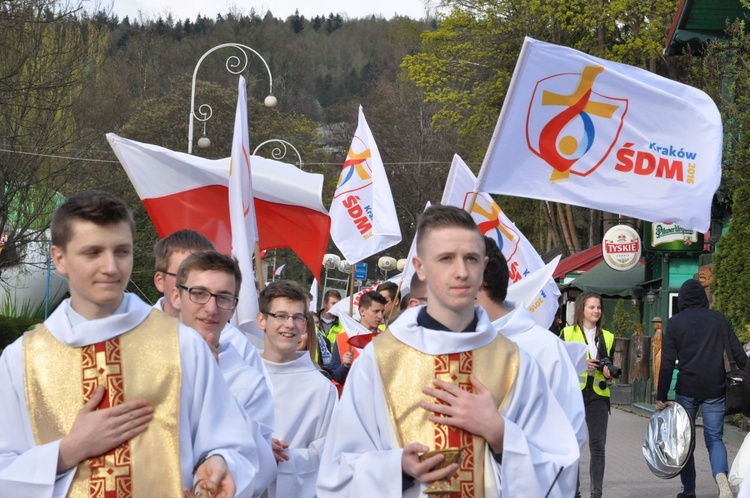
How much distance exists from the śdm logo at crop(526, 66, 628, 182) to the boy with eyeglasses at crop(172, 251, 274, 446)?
2.93 m

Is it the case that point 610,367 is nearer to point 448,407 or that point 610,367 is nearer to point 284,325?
point 284,325

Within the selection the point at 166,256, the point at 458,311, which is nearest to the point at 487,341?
the point at 458,311

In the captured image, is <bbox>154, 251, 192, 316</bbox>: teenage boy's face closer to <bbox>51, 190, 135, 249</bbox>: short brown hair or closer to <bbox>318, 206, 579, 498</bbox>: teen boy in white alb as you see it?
<bbox>318, 206, 579, 498</bbox>: teen boy in white alb

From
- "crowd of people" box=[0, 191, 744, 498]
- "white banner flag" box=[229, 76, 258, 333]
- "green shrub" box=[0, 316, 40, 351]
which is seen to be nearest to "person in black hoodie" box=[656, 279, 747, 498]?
"white banner flag" box=[229, 76, 258, 333]

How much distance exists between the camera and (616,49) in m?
37.6

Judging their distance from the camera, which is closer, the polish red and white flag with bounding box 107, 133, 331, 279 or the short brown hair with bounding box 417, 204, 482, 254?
the short brown hair with bounding box 417, 204, 482, 254

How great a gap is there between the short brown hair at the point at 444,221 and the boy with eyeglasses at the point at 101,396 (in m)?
0.94

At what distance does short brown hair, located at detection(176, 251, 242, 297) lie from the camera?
546 cm

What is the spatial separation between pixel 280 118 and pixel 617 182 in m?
49.0

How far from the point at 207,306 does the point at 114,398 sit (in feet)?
4.47

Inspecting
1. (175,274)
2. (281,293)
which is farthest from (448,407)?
(281,293)

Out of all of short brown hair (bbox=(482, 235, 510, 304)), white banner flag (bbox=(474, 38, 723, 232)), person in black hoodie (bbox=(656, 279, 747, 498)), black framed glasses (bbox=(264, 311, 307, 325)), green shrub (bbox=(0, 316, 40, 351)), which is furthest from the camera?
green shrub (bbox=(0, 316, 40, 351))

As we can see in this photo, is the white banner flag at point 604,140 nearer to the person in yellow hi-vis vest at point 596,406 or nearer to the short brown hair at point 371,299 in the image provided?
the person in yellow hi-vis vest at point 596,406

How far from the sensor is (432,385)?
438 cm
